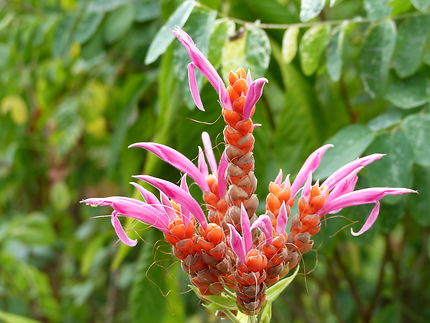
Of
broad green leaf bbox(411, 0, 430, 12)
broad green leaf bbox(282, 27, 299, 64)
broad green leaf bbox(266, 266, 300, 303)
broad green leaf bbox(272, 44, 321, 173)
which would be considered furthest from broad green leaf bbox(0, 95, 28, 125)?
broad green leaf bbox(266, 266, 300, 303)

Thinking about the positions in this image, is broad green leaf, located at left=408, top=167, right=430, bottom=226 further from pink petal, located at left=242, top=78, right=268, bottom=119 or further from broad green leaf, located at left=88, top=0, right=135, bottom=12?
broad green leaf, located at left=88, top=0, right=135, bottom=12

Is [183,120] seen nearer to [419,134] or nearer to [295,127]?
[295,127]

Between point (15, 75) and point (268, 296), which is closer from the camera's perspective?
point (268, 296)

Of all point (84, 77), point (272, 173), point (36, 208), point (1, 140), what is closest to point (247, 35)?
point (272, 173)

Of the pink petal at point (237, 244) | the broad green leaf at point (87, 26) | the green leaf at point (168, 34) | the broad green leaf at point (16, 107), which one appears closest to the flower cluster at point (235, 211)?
the pink petal at point (237, 244)

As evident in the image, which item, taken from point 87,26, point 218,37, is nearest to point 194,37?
point 218,37

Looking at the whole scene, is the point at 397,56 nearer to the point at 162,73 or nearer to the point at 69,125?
the point at 162,73

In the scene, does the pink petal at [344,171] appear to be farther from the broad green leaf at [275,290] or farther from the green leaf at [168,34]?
the green leaf at [168,34]
